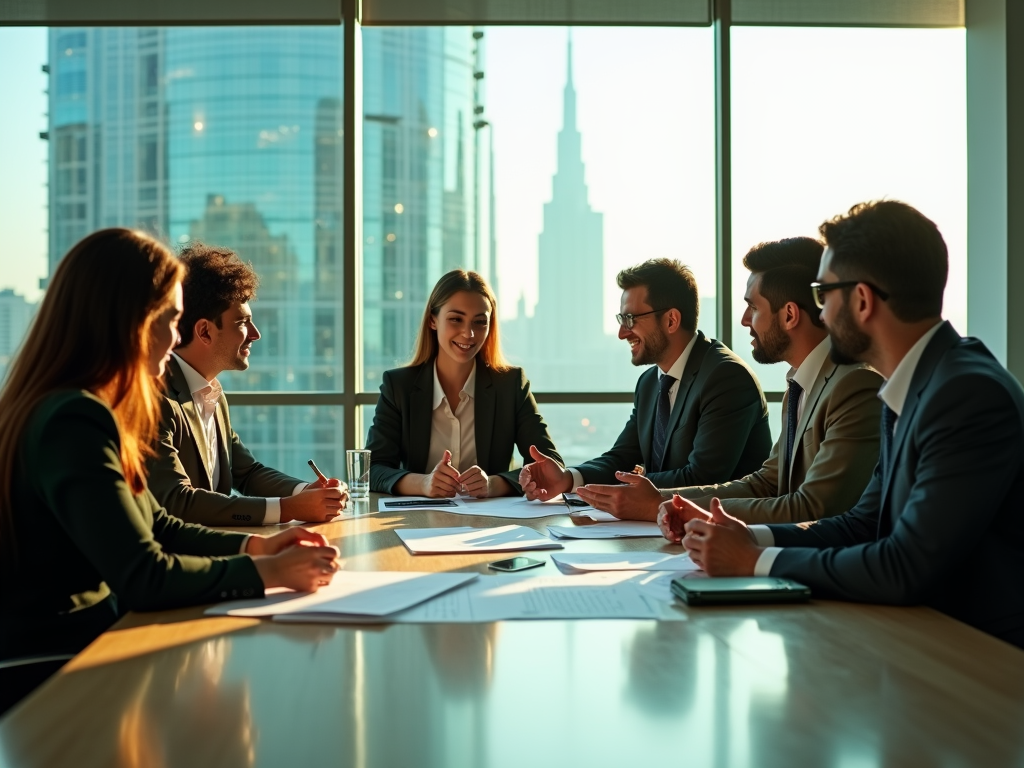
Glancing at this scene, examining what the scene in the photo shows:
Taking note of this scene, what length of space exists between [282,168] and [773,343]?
314 cm

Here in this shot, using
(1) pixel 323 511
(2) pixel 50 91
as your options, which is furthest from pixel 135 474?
(2) pixel 50 91

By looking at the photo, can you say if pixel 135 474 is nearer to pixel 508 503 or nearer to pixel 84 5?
pixel 508 503

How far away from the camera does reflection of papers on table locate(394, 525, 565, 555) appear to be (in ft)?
7.02

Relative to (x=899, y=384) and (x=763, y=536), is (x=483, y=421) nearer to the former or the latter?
(x=763, y=536)

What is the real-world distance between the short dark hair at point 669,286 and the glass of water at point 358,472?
Answer: 4.37 ft

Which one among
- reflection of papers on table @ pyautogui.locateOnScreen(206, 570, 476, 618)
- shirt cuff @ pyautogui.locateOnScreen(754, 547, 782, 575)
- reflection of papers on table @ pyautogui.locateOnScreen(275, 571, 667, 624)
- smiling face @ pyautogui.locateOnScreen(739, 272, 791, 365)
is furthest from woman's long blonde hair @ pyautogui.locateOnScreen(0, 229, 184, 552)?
smiling face @ pyautogui.locateOnScreen(739, 272, 791, 365)

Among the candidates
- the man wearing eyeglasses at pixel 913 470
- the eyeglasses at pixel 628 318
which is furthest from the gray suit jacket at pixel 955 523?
the eyeglasses at pixel 628 318

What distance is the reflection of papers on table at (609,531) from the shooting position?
7.63ft

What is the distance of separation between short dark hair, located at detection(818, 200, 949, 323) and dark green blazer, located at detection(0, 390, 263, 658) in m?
1.35

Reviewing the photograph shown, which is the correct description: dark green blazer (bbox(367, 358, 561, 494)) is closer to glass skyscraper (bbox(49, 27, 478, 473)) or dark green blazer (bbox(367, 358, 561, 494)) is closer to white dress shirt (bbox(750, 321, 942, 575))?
glass skyscraper (bbox(49, 27, 478, 473))

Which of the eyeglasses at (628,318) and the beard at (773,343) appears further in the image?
the eyeglasses at (628,318)

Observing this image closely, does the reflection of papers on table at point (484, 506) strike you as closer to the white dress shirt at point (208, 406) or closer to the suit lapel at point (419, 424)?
the white dress shirt at point (208, 406)

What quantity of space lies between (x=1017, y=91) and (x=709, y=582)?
407 centimetres

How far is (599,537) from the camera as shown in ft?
7.57
